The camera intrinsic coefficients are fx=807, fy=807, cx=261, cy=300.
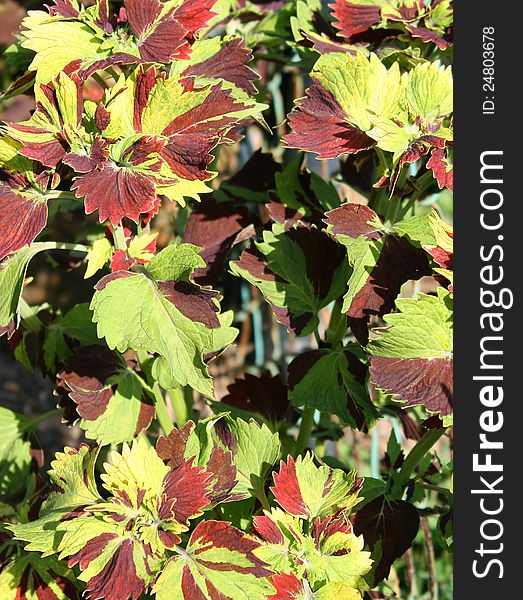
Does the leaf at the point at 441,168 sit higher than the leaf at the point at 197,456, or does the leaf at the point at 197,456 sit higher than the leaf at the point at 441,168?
the leaf at the point at 441,168

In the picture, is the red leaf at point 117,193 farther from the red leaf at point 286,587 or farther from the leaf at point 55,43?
the red leaf at point 286,587

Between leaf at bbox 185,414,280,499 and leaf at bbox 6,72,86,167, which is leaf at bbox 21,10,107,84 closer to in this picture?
leaf at bbox 6,72,86,167

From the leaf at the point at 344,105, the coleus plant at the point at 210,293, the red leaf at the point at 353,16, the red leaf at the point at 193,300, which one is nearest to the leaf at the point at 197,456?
the coleus plant at the point at 210,293

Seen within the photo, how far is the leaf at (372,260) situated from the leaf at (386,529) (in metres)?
0.23

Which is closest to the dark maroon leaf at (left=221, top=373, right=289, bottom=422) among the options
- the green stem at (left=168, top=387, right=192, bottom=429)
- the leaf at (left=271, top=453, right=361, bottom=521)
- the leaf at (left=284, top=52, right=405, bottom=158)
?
the green stem at (left=168, top=387, right=192, bottom=429)

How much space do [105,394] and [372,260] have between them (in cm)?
34

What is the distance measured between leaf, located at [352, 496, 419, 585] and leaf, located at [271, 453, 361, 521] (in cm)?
10

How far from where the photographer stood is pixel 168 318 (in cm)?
78

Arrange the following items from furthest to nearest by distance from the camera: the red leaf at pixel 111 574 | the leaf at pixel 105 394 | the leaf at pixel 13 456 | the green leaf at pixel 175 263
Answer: the leaf at pixel 13 456 → the leaf at pixel 105 394 → the green leaf at pixel 175 263 → the red leaf at pixel 111 574

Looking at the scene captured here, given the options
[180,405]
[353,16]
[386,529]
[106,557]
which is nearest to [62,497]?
[106,557]

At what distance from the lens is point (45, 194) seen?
0.81 meters

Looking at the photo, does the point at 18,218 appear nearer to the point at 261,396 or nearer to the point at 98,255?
the point at 98,255

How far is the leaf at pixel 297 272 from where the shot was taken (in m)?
0.90

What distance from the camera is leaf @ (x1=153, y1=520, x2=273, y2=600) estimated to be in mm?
694
